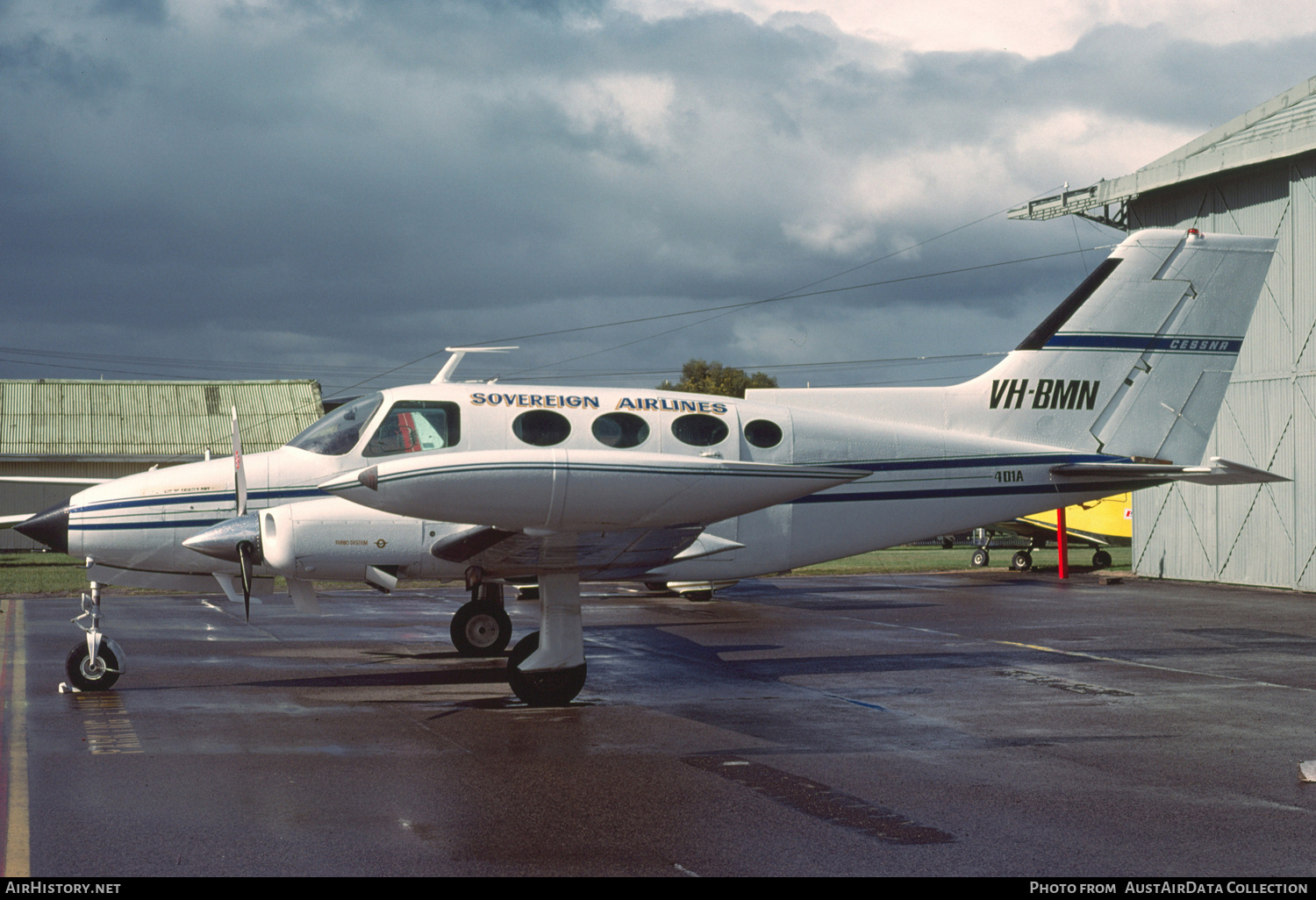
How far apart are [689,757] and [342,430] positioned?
5.58 metres

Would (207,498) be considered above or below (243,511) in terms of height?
above

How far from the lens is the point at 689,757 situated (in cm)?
850

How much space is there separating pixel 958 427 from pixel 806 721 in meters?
4.87

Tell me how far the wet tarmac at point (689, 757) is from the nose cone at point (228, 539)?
145cm

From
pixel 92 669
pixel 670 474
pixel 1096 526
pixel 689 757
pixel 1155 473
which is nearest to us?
pixel 670 474

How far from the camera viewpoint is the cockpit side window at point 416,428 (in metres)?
11.4

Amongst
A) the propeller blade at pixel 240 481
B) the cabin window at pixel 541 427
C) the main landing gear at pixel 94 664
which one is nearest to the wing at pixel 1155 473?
the cabin window at pixel 541 427

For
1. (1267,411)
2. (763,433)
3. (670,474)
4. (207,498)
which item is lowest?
(207,498)

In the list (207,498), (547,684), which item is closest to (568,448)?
(547,684)

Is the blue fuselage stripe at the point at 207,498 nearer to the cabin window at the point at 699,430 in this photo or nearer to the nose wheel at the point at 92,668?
the nose wheel at the point at 92,668

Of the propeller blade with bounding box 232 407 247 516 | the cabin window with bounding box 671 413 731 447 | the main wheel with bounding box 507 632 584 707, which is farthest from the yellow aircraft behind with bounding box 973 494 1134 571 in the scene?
the propeller blade with bounding box 232 407 247 516

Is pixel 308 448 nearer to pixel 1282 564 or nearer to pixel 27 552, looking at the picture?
pixel 1282 564

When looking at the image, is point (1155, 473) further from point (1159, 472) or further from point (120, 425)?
point (120, 425)

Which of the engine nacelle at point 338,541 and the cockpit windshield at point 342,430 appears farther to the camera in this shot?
the cockpit windshield at point 342,430
